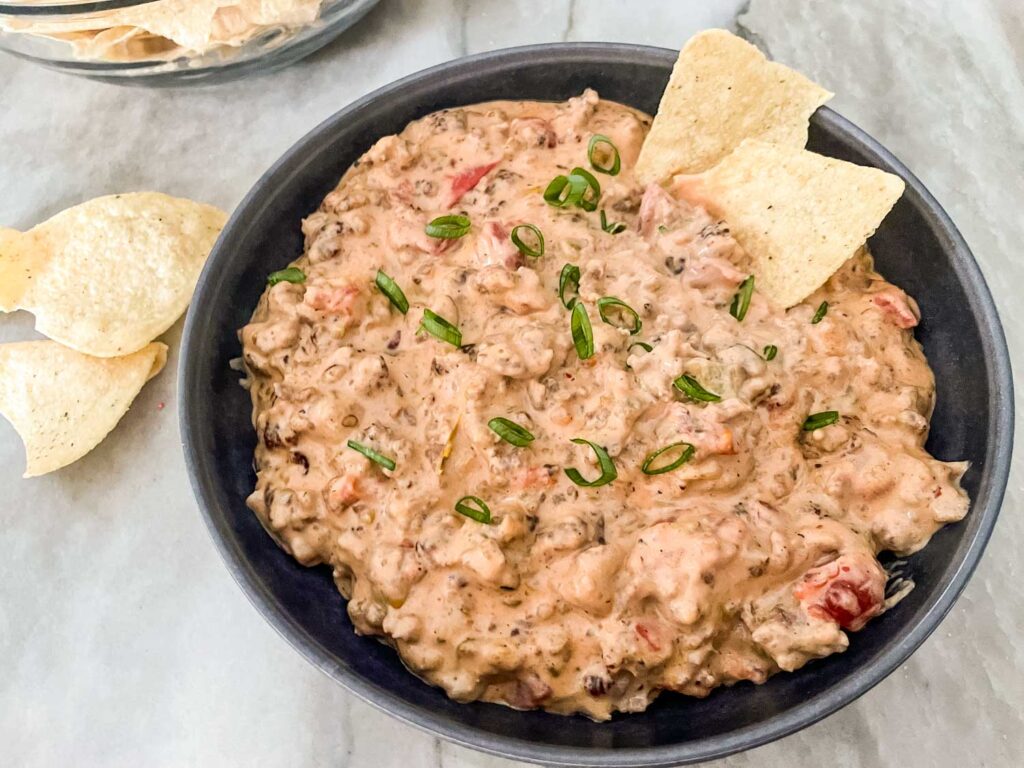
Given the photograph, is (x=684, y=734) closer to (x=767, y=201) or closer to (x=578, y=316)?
(x=578, y=316)

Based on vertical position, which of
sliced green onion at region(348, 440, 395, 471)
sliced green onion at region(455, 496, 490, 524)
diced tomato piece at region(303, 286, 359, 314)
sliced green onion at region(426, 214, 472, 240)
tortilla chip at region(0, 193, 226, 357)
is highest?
sliced green onion at region(426, 214, 472, 240)

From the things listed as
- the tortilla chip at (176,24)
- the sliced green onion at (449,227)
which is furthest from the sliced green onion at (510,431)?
the tortilla chip at (176,24)

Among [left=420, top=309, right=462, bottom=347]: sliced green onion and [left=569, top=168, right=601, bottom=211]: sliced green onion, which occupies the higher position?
[left=569, top=168, right=601, bottom=211]: sliced green onion

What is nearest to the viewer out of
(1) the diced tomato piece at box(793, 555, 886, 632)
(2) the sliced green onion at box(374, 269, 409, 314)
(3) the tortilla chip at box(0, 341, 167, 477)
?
(1) the diced tomato piece at box(793, 555, 886, 632)

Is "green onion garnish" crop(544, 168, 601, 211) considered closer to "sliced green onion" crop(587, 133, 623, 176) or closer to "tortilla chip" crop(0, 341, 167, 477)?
"sliced green onion" crop(587, 133, 623, 176)

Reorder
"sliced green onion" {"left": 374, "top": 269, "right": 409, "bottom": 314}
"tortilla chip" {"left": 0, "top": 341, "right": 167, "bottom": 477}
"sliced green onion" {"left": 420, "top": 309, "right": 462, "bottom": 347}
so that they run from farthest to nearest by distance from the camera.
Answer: "tortilla chip" {"left": 0, "top": 341, "right": 167, "bottom": 477}, "sliced green onion" {"left": 374, "top": 269, "right": 409, "bottom": 314}, "sliced green onion" {"left": 420, "top": 309, "right": 462, "bottom": 347}

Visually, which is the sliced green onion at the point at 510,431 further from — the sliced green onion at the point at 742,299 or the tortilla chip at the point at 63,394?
the tortilla chip at the point at 63,394

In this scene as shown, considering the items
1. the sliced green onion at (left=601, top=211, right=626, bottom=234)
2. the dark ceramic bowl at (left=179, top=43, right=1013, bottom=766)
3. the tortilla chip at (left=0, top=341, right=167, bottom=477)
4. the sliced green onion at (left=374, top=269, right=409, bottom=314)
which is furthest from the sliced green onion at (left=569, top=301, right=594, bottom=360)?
the tortilla chip at (left=0, top=341, right=167, bottom=477)
